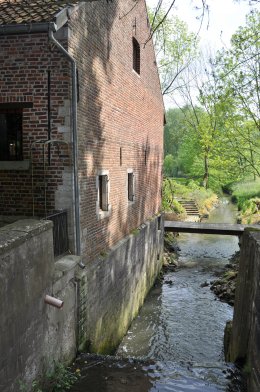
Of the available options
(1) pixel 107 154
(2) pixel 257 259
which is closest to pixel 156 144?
(1) pixel 107 154

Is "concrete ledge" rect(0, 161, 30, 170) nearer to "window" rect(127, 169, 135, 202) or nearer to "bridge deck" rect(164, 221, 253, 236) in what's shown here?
"window" rect(127, 169, 135, 202)

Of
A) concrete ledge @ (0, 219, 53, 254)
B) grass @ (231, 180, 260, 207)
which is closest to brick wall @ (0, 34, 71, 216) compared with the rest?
concrete ledge @ (0, 219, 53, 254)

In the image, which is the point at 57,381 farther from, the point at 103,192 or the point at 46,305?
the point at 103,192

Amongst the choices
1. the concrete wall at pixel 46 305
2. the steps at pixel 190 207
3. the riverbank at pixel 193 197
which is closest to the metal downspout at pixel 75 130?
the concrete wall at pixel 46 305

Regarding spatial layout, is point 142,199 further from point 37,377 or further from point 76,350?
point 37,377

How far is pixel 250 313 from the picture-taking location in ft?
21.4

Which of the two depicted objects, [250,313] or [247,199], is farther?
[247,199]

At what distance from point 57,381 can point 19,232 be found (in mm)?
2686

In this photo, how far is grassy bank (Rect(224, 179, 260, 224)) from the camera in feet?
86.6

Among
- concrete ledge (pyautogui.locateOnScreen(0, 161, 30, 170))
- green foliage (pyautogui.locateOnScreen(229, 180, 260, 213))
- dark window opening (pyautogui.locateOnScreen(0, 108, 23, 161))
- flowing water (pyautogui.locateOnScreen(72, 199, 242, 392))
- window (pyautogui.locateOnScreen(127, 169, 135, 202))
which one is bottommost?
flowing water (pyautogui.locateOnScreen(72, 199, 242, 392))

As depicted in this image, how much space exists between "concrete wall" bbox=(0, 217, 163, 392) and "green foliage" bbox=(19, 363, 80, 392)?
15 centimetres

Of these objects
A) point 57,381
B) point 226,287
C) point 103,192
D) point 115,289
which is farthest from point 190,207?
point 57,381

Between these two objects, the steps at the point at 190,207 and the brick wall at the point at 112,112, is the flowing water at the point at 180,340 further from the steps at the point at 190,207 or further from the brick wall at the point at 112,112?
the steps at the point at 190,207

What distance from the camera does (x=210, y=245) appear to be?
23.2 metres
